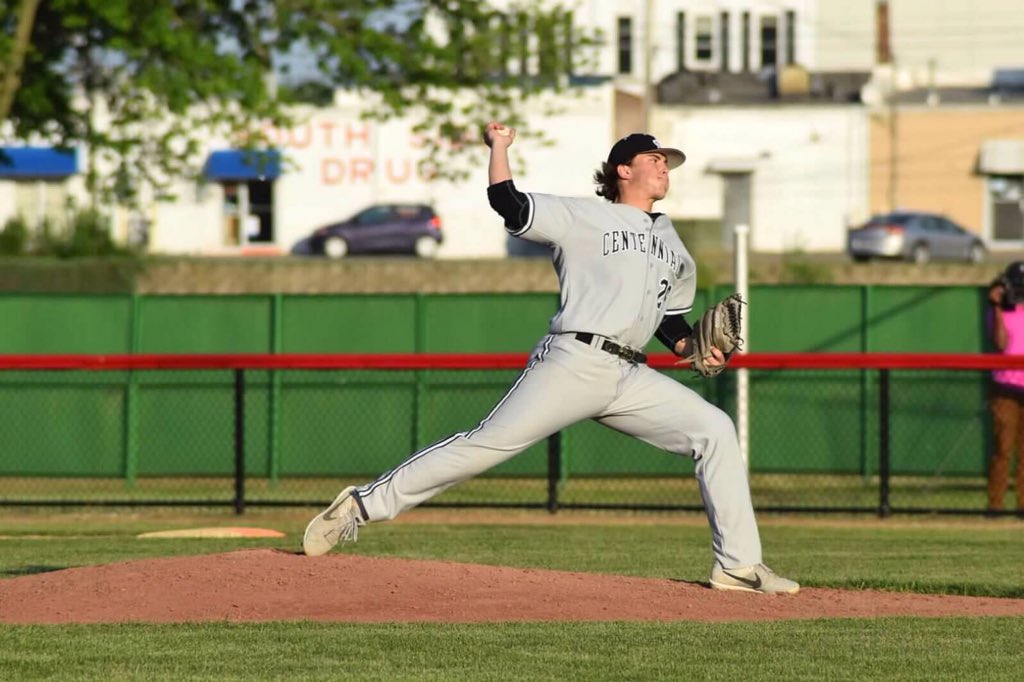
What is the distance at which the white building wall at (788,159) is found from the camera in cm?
5316

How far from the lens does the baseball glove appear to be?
786 centimetres

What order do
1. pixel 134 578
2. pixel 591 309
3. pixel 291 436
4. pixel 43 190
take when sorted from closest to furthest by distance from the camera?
pixel 591 309 < pixel 134 578 < pixel 291 436 < pixel 43 190

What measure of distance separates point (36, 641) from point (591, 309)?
256cm

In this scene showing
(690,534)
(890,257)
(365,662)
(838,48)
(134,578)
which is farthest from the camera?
(838,48)

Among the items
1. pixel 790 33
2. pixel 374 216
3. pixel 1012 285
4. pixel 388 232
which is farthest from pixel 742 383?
pixel 790 33

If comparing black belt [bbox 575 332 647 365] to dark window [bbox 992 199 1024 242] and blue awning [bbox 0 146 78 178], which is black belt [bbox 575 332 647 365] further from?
dark window [bbox 992 199 1024 242]

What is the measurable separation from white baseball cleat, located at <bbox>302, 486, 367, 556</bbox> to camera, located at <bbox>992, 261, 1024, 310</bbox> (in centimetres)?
789

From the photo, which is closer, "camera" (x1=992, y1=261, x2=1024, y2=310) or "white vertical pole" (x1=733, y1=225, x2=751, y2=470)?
"camera" (x1=992, y1=261, x2=1024, y2=310)

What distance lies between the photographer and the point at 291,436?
17219mm

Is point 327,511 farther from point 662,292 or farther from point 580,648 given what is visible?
point 662,292

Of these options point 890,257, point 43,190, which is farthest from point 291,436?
point 43,190

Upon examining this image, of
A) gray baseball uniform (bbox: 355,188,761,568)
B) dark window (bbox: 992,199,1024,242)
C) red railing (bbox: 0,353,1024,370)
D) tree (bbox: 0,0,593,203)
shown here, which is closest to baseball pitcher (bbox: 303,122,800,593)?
gray baseball uniform (bbox: 355,188,761,568)

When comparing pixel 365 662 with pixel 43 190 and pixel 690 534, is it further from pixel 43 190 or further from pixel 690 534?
pixel 43 190

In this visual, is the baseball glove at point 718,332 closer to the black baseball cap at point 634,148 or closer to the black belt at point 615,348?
the black belt at point 615,348
